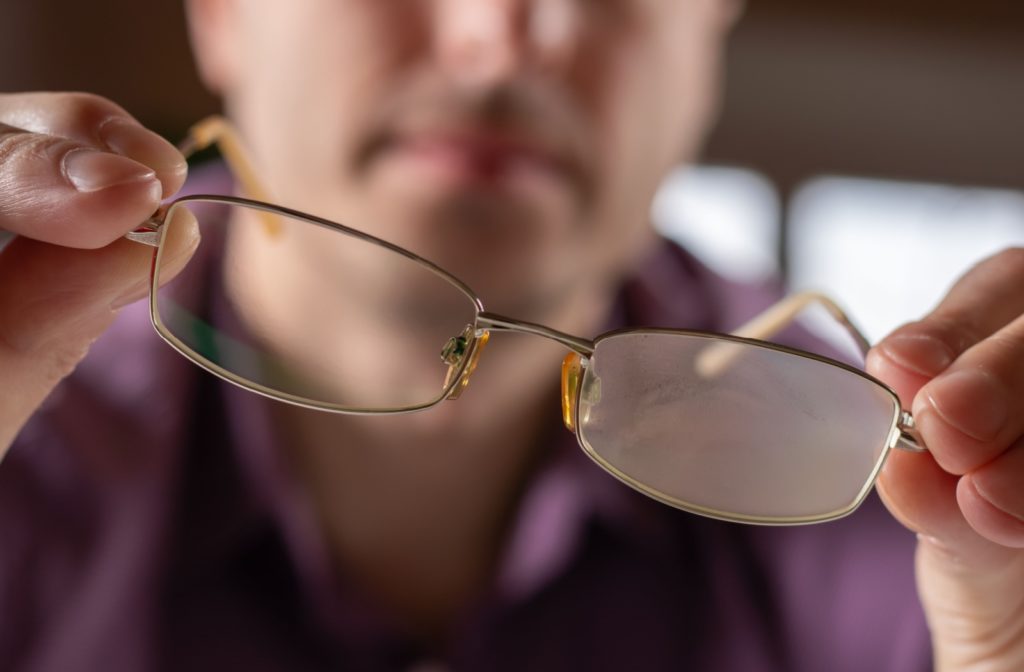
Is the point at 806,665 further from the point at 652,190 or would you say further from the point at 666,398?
the point at 666,398

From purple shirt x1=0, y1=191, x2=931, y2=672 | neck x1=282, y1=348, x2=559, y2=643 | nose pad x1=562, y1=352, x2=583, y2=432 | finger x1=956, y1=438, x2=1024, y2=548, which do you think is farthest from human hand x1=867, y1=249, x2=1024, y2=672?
neck x1=282, y1=348, x2=559, y2=643

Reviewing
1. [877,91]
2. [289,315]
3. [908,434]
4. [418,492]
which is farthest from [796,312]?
[877,91]

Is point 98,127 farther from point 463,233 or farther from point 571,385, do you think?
point 463,233

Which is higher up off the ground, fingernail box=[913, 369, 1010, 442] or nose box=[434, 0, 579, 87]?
fingernail box=[913, 369, 1010, 442]

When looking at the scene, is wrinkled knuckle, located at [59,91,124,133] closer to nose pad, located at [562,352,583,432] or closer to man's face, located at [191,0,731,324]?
nose pad, located at [562,352,583,432]

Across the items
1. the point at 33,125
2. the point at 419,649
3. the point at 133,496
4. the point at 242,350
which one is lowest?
the point at 419,649

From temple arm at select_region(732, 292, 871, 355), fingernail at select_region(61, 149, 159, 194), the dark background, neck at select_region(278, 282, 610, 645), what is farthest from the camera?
the dark background

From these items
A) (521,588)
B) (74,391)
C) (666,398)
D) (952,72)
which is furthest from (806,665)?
(952,72)
